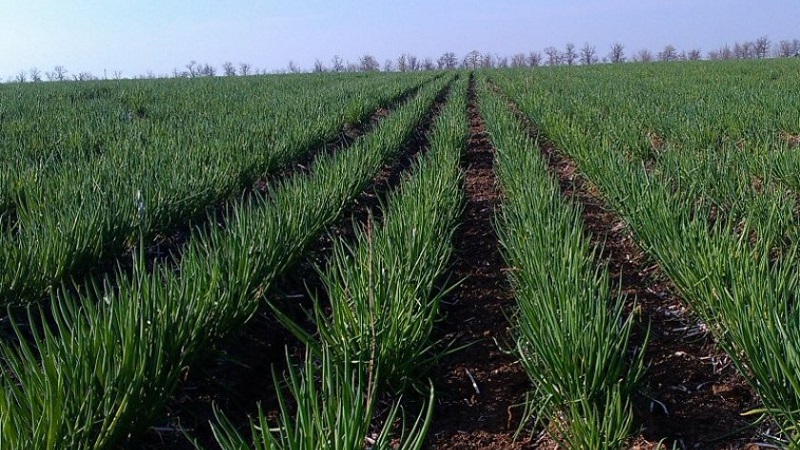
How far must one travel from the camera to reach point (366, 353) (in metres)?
1.87

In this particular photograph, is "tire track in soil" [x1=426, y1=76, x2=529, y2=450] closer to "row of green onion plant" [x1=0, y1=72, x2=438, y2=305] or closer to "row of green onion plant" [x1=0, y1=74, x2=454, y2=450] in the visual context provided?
"row of green onion plant" [x1=0, y1=74, x2=454, y2=450]

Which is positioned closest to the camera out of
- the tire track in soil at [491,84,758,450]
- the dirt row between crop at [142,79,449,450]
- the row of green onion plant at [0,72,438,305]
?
the tire track in soil at [491,84,758,450]

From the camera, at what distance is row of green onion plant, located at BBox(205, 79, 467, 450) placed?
3.87 feet

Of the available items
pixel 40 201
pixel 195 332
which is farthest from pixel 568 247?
pixel 40 201

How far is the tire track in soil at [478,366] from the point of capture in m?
1.85

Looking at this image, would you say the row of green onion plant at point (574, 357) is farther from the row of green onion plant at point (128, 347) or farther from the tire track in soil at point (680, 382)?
the row of green onion plant at point (128, 347)

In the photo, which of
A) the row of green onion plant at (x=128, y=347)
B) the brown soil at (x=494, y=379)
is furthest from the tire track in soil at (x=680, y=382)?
the row of green onion plant at (x=128, y=347)

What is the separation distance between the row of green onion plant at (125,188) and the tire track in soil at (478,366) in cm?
135

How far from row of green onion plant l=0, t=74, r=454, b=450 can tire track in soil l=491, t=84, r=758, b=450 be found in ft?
3.69

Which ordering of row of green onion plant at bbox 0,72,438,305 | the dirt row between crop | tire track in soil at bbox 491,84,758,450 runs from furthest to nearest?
row of green onion plant at bbox 0,72,438,305 < the dirt row between crop < tire track in soil at bbox 491,84,758,450

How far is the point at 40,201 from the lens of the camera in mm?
3551

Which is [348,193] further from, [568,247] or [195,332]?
[195,332]

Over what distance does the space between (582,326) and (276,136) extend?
493 centimetres

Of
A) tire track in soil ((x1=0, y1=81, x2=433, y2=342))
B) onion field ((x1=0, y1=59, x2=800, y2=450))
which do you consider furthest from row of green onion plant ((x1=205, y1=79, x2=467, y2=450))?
tire track in soil ((x1=0, y1=81, x2=433, y2=342))
